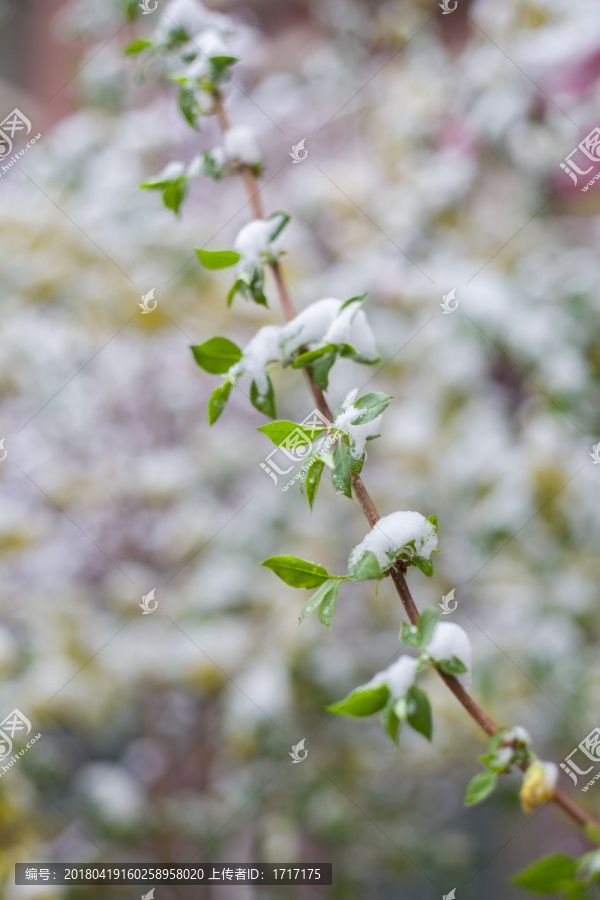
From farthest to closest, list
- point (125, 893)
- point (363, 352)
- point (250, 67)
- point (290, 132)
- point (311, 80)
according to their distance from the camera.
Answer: point (250, 67)
point (290, 132)
point (311, 80)
point (125, 893)
point (363, 352)

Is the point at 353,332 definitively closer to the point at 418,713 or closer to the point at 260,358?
the point at 260,358

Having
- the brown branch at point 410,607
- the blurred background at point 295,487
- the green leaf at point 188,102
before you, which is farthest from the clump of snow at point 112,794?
the green leaf at point 188,102

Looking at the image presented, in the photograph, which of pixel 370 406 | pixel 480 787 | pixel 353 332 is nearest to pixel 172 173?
pixel 353 332

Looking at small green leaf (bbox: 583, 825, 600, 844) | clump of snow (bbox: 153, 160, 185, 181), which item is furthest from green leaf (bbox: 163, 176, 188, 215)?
small green leaf (bbox: 583, 825, 600, 844)

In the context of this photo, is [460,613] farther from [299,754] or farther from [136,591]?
[136,591]

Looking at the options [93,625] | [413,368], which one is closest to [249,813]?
[93,625]

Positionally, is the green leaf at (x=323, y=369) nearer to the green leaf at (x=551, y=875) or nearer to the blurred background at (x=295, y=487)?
the green leaf at (x=551, y=875)

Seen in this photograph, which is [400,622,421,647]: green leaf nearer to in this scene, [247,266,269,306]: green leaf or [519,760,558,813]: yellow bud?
[519,760,558,813]: yellow bud
